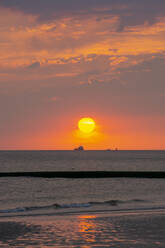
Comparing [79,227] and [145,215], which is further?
[145,215]

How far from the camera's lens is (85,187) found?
67375 mm

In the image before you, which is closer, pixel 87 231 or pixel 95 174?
pixel 87 231

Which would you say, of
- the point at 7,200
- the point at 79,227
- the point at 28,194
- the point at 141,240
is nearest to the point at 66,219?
the point at 79,227

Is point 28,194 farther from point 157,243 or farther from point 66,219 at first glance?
point 157,243

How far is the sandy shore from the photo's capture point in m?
20.4

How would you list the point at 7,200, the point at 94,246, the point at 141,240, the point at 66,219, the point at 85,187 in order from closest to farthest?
the point at 94,246
the point at 141,240
the point at 66,219
the point at 7,200
the point at 85,187

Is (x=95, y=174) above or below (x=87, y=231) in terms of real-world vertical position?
above

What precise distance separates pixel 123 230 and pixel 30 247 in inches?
261

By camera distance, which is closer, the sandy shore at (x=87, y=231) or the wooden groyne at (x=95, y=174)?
the sandy shore at (x=87, y=231)

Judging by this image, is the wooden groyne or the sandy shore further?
the wooden groyne

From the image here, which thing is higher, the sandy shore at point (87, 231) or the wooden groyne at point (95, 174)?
the wooden groyne at point (95, 174)

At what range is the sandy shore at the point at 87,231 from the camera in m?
20.4

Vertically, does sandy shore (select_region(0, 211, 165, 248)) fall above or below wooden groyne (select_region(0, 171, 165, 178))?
below

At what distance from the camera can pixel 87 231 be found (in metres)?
23.6
